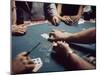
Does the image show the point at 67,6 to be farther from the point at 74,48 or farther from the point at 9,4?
the point at 9,4

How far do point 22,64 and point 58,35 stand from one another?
42cm

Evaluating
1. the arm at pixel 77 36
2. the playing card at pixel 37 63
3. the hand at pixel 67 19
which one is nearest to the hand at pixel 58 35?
the arm at pixel 77 36

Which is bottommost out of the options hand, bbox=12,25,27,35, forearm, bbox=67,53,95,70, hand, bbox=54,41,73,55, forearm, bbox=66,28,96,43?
forearm, bbox=67,53,95,70

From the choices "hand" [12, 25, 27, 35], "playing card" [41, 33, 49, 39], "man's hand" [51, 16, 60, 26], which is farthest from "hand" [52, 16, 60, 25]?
"hand" [12, 25, 27, 35]

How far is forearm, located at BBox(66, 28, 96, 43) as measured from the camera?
185 centimetres

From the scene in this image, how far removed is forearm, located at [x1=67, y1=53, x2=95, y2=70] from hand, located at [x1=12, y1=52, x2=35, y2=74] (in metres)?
0.37

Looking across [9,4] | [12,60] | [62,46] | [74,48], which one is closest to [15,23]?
[9,4]

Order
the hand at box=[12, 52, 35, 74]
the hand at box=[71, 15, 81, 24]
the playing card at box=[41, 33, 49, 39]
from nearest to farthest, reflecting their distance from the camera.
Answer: the hand at box=[12, 52, 35, 74]
the playing card at box=[41, 33, 49, 39]
the hand at box=[71, 15, 81, 24]

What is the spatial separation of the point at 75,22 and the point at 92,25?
19cm

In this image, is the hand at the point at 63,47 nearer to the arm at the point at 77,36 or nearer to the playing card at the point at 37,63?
the arm at the point at 77,36

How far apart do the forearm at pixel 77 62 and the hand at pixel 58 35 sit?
171 millimetres

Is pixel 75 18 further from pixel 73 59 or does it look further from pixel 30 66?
pixel 30 66

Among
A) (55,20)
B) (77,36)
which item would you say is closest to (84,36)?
(77,36)

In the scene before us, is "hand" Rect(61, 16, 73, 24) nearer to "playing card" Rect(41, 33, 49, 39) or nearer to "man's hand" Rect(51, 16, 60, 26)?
"man's hand" Rect(51, 16, 60, 26)
